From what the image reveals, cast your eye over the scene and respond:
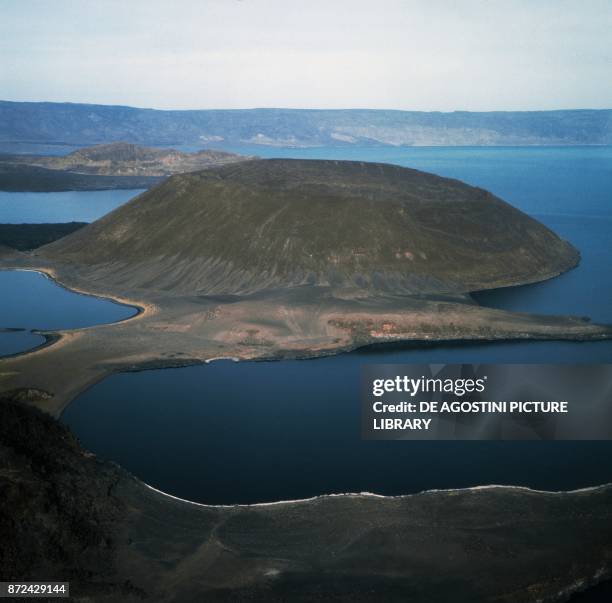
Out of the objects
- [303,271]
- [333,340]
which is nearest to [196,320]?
[333,340]

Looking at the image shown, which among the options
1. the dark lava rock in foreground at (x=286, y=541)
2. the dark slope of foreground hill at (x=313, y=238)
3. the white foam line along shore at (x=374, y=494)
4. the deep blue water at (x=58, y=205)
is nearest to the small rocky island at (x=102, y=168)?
the deep blue water at (x=58, y=205)

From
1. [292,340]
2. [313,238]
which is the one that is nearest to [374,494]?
[292,340]

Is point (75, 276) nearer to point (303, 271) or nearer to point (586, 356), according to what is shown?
point (303, 271)

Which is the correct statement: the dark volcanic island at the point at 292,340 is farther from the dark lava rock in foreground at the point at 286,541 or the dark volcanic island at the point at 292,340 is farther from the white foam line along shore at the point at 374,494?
the white foam line along shore at the point at 374,494

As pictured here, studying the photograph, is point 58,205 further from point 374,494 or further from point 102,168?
point 374,494

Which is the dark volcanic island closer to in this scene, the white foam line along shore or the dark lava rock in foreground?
the dark lava rock in foreground

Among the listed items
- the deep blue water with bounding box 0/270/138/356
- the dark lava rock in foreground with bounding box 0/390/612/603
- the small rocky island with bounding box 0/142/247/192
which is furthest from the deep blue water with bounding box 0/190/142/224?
the dark lava rock in foreground with bounding box 0/390/612/603
